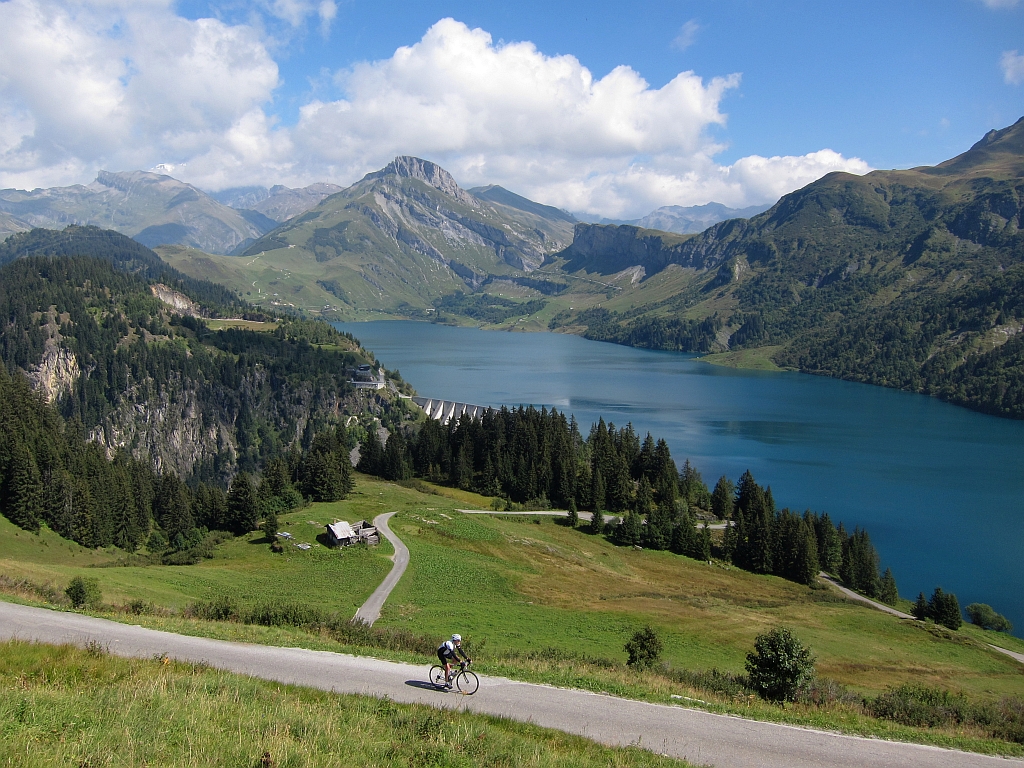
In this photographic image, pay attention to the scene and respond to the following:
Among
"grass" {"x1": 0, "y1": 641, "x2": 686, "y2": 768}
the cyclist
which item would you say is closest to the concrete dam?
the cyclist

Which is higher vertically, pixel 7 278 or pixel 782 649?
pixel 7 278

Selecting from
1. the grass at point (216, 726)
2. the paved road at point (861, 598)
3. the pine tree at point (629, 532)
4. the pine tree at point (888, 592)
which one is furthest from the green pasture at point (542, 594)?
the grass at point (216, 726)

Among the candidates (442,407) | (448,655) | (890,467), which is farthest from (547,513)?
(442,407)

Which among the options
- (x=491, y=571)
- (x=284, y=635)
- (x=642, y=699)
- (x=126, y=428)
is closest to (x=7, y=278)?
(x=126, y=428)

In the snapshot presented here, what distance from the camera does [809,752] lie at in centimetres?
1683

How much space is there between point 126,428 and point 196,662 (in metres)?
180

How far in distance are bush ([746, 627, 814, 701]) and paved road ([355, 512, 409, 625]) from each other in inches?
800

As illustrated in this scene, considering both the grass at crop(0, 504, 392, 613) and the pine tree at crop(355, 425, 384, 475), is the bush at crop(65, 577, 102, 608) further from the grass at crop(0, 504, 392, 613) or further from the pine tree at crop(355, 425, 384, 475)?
the pine tree at crop(355, 425, 384, 475)

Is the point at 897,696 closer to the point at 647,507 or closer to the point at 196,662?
the point at 196,662

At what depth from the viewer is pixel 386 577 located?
4834 centimetres

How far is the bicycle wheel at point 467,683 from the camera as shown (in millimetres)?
19234

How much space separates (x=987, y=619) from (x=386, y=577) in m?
61.5

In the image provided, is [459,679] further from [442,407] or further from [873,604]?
[442,407]

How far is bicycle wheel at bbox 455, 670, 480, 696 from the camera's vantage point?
19.2m
